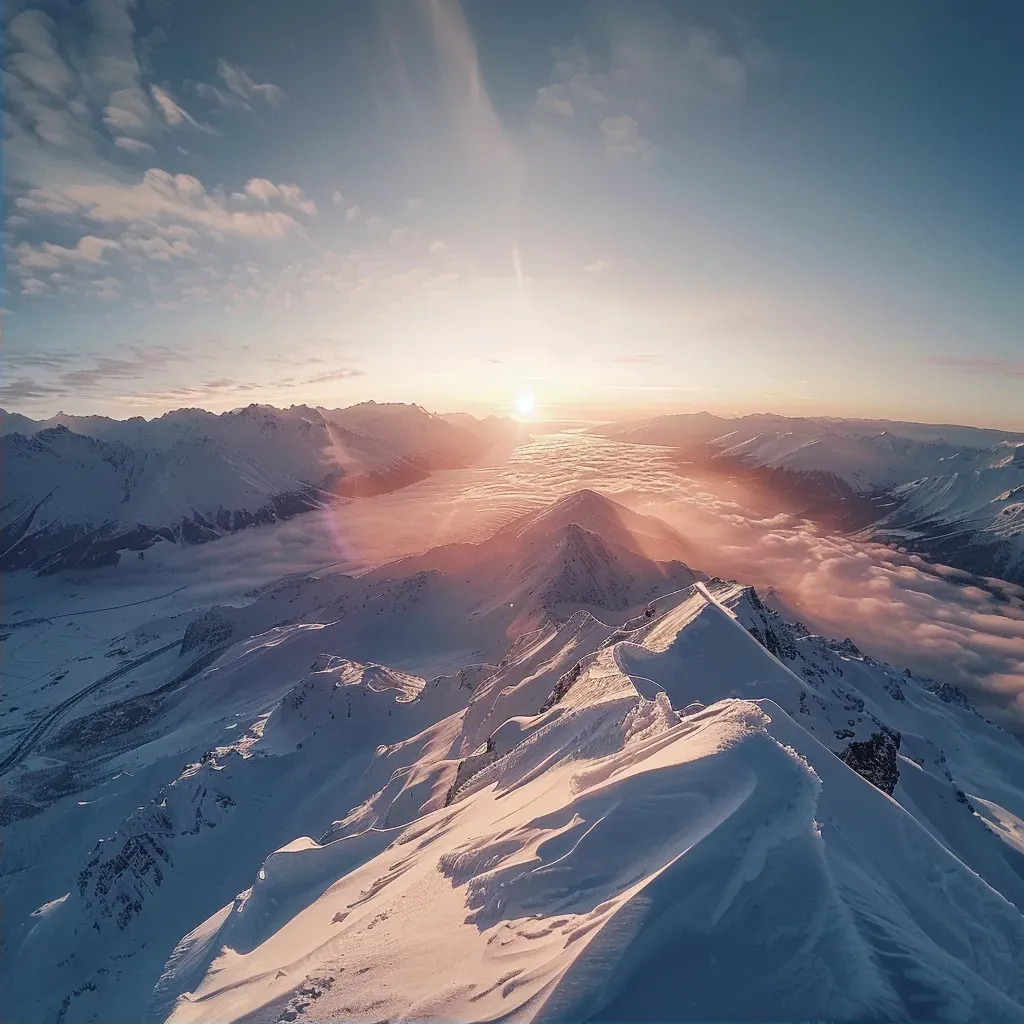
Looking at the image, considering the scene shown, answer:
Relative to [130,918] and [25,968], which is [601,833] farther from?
[25,968]

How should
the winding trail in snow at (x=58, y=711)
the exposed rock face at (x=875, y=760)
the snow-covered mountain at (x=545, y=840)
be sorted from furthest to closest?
the winding trail in snow at (x=58, y=711), the exposed rock face at (x=875, y=760), the snow-covered mountain at (x=545, y=840)

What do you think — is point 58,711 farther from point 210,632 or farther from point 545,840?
point 545,840

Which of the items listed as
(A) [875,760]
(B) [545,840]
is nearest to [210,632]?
(A) [875,760]

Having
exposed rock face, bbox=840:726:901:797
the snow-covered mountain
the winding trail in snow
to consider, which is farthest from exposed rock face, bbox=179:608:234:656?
exposed rock face, bbox=840:726:901:797

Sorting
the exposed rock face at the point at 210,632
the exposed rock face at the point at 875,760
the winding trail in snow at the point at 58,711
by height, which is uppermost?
the exposed rock face at the point at 875,760

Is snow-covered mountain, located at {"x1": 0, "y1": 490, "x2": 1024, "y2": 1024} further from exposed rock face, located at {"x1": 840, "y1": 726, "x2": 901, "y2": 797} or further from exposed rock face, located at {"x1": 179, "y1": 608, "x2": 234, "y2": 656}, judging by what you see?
exposed rock face, located at {"x1": 179, "y1": 608, "x2": 234, "y2": 656}

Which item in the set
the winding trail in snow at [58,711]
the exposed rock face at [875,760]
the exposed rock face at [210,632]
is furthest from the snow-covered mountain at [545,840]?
the exposed rock face at [210,632]

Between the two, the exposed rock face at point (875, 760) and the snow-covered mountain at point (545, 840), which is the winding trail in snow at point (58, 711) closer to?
the snow-covered mountain at point (545, 840)
